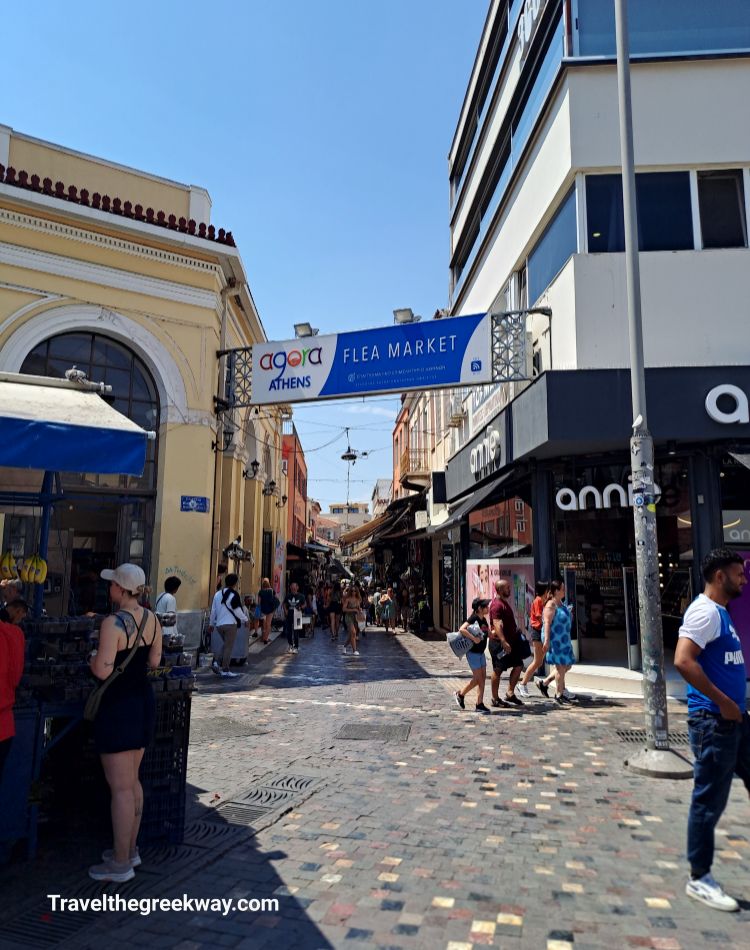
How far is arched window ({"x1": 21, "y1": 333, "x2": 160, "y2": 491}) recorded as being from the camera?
13.3 m

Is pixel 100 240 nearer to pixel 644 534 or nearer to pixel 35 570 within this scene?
pixel 35 570

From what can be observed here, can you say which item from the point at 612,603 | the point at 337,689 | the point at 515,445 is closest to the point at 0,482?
the point at 337,689

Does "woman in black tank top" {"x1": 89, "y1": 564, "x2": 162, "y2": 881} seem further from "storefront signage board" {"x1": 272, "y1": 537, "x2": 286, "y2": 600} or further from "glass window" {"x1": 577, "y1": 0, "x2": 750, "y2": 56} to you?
"storefront signage board" {"x1": 272, "y1": 537, "x2": 286, "y2": 600}

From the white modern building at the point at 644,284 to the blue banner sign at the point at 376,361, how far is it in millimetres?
1162

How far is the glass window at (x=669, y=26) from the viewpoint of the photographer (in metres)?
10.5

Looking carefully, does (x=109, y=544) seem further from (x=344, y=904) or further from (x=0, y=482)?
(x=344, y=904)

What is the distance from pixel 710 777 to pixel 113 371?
13.1 metres

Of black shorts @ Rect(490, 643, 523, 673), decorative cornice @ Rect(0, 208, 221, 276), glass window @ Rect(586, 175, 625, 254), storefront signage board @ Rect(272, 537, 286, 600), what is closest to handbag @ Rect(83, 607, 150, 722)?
black shorts @ Rect(490, 643, 523, 673)

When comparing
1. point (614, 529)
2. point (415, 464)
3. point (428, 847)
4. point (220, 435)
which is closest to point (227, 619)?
→ point (220, 435)

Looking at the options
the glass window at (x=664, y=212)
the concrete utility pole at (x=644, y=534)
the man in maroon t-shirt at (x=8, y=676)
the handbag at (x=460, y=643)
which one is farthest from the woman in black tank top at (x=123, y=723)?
the glass window at (x=664, y=212)

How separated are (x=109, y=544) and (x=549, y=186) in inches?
486

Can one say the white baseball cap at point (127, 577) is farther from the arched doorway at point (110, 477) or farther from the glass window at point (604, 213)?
the arched doorway at point (110, 477)

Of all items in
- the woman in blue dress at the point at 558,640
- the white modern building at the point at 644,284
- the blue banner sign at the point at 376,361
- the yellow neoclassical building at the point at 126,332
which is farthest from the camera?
the yellow neoclassical building at the point at 126,332

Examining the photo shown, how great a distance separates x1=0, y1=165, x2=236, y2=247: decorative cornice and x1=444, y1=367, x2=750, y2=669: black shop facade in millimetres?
7474
